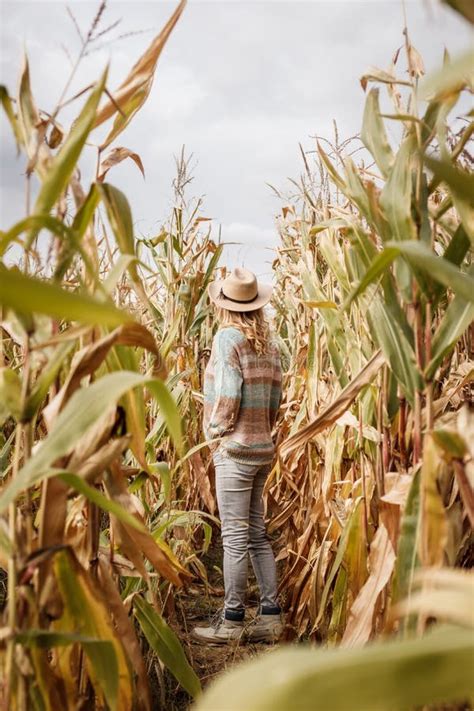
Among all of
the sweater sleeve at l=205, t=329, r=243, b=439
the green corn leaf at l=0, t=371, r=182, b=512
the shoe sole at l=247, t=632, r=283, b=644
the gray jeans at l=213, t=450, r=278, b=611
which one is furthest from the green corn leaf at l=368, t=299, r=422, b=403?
the shoe sole at l=247, t=632, r=283, b=644

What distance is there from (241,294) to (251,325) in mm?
137

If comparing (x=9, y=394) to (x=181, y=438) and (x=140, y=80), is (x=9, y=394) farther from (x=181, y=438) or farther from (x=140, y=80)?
(x=140, y=80)

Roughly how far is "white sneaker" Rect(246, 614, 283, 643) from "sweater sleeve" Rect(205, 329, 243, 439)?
30.9 inches

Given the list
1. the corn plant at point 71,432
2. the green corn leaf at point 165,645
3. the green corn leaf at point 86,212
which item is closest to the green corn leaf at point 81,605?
the corn plant at point 71,432

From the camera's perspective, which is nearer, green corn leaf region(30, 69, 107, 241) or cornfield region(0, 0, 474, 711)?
cornfield region(0, 0, 474, 711)

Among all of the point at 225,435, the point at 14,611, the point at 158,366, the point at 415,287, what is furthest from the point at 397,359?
the point at 225,435

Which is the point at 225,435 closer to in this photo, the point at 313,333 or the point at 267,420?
the point at 267,420

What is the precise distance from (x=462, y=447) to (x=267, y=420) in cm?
190

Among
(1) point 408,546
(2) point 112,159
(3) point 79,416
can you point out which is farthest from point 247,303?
(3) point 79,416

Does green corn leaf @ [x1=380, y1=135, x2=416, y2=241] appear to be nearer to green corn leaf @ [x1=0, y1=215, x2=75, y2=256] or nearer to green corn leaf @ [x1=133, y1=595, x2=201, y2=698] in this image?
green corn leaf @ [x1=0, y1=215, x2=75, y2=256]

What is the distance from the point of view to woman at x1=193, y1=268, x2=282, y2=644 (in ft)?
8.87

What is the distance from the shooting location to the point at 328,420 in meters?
1.43

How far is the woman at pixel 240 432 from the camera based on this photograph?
2.71m

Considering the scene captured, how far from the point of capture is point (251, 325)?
2.79m
